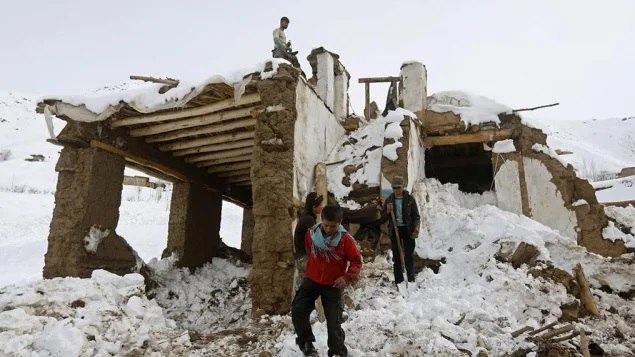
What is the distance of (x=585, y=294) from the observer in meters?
5.38

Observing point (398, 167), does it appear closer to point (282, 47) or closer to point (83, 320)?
point (282, 47)

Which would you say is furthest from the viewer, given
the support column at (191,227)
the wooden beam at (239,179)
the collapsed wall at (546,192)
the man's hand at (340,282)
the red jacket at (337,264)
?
the wooden beam at (239,179)

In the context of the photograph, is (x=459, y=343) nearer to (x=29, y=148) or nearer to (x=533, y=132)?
(x=533, y=132)

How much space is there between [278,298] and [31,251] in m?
14.8

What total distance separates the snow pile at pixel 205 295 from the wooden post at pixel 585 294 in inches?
180

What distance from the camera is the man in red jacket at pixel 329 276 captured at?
12.6 ft

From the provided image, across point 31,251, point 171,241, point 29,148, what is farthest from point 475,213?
point 29,148

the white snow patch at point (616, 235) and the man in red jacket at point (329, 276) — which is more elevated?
the white snow patch at point (616, 235)

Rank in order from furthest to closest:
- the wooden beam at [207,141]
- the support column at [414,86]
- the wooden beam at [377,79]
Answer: the wooden beam at [377,79]
the support column at [414,86]
the wooden beam at [207,141]

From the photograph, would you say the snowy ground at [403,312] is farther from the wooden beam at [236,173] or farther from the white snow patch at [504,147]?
the wooden beam at [236,173]

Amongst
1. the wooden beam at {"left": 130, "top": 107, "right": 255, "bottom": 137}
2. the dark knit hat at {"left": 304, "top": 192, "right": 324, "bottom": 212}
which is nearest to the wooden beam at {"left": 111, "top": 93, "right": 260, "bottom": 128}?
the wooden beam at {"left": 130, "top": 107, "right": 255, "bottom": 137}

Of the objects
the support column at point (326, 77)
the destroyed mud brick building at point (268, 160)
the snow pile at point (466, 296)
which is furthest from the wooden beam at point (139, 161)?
the snow pile at point (466, 296)

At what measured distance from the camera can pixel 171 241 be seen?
9.30m

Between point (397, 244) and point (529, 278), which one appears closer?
point (529, 278)
